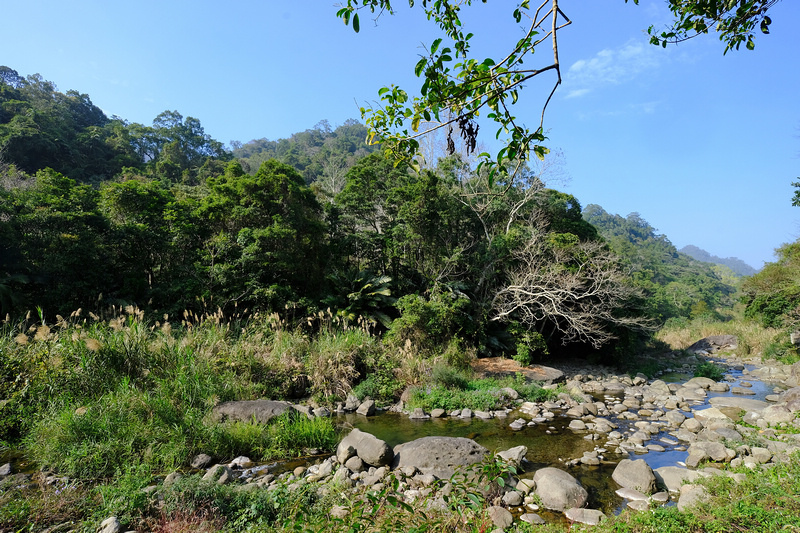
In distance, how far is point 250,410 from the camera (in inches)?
253

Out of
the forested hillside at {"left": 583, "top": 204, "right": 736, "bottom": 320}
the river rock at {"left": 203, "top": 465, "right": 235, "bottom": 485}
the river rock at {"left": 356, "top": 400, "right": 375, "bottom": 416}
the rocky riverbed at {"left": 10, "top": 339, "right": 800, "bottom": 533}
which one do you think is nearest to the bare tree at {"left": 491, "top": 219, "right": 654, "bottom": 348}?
the forested hillside at {"left": 583, "top": 204, "right": 736, "bottom": 320}

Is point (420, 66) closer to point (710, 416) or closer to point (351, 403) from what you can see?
point (351, 403)

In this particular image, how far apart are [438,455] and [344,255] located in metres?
11.0

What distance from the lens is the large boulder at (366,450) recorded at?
5328mm

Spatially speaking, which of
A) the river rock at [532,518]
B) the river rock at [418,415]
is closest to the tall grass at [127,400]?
the river rock at [418,415]

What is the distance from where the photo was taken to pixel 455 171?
15852 mm

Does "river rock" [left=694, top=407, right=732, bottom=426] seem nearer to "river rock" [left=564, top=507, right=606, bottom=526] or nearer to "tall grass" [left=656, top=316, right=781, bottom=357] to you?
"river rock" [left=564, top=507, right=606, bottom=526]

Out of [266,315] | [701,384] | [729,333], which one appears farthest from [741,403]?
[729,333]

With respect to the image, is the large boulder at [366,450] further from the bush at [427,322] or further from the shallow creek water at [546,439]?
the bush at [427,322]

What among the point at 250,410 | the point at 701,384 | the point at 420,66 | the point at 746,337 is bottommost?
the point at 250,410

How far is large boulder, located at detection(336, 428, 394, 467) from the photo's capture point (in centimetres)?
533

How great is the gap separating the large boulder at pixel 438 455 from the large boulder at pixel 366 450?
208 millimetres

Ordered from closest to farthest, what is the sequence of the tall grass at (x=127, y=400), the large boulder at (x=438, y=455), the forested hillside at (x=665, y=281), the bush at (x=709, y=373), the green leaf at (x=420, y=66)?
1. the green leaf at (x=420, y=66)
2. the tall grass at (x=127, y=400)
3. the large boulder at (x=438, y=455)
4. the bush at (x=709, y=373)
5. the forested hillside at (x=665, y=281)

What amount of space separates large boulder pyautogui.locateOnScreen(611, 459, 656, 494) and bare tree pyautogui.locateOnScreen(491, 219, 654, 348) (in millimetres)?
7373
